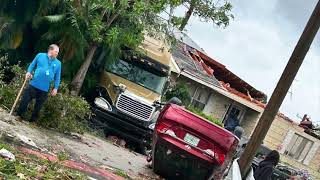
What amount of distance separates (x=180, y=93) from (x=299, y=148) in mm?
13702

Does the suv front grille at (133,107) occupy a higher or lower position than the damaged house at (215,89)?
lower

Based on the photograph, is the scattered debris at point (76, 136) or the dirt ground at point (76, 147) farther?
the scattered debris at point (76, 136)

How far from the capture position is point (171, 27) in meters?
16.7

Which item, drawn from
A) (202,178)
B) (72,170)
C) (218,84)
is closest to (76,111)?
(202,178)

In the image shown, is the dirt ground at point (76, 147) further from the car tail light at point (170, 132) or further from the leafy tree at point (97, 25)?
the leafy tree at point (97, 25)

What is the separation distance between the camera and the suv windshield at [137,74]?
648 inches

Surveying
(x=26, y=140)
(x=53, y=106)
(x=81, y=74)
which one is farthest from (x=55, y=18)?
(x=26, y=140)

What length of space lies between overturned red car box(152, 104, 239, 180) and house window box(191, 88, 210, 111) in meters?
19.2

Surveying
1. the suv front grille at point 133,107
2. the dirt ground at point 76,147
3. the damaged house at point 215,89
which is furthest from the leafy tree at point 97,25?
the damaged house at point 215,89

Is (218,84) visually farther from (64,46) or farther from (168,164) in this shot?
(168,164)

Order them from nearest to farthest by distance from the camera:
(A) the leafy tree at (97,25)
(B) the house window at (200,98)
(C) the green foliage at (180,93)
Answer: (A) the leafy tree at (97,25), (C) the green foliage at (180,93), (B) the house window at (200,98)

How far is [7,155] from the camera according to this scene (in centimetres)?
684

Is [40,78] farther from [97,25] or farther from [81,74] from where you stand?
[81,74]

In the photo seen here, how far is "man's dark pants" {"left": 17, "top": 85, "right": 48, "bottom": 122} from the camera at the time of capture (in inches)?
429
